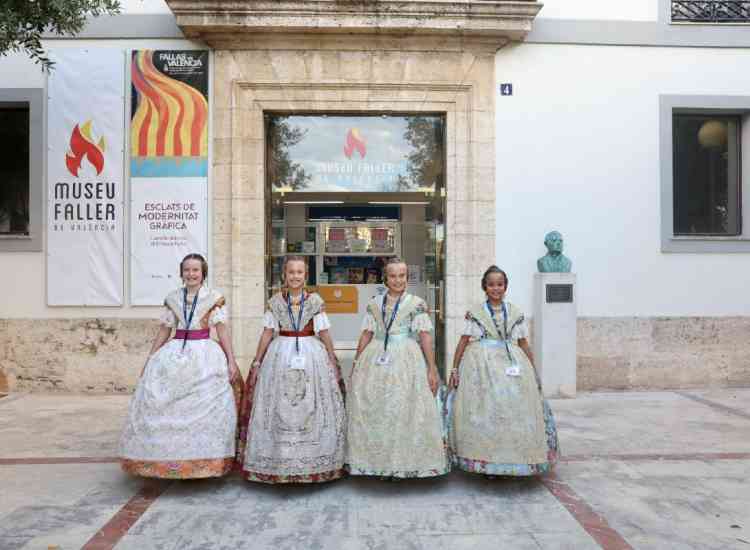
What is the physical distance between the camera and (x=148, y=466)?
173 inches

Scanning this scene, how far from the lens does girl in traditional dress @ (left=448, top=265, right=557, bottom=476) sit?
Answer: 14.9 feet

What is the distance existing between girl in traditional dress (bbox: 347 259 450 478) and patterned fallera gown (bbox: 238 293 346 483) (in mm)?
141

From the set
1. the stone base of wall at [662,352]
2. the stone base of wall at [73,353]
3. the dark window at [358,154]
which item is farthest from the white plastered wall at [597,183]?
the stone base of wall at [73,353]

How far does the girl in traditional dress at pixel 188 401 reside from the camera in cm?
441

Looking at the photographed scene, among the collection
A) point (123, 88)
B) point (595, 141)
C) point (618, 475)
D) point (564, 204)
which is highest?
point (123, 88)

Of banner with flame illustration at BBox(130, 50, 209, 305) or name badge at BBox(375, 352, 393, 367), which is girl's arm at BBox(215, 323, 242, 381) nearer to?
name badge at BBox(375, 352, 393, 367)

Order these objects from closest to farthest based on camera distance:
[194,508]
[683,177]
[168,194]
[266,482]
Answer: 1. [194,508]
2. [266,482]
3. [168,194]
4. [683,177]

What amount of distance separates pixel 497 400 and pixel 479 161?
454cm

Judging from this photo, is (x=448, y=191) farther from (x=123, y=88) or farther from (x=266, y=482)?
(x=266, y=482)

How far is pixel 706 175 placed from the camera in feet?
29.7

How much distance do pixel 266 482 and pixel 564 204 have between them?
5.67 metres

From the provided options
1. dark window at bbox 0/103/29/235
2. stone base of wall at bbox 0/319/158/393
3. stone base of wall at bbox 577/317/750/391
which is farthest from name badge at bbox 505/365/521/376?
dark window at bbox 0/103/29/235

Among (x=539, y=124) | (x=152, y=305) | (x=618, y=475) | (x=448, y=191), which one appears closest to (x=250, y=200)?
(x=152, y=305)

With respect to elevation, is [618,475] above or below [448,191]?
below
